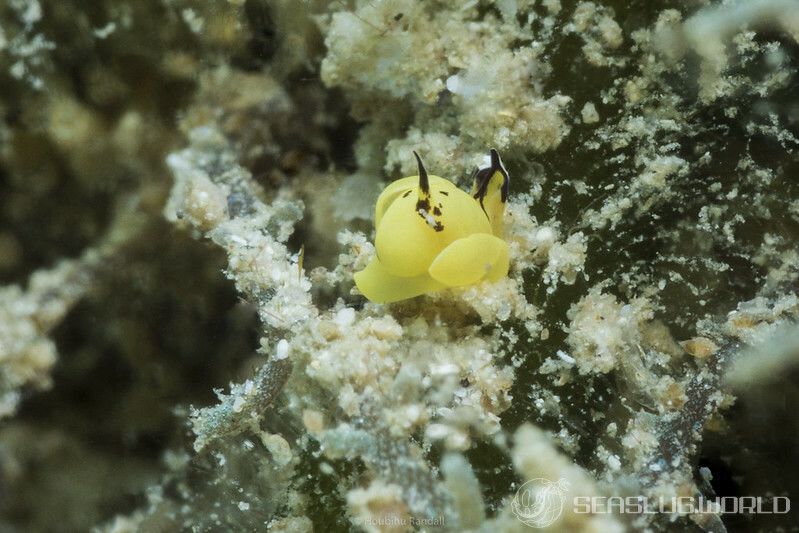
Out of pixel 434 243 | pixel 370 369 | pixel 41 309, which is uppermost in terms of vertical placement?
pixel 41 309

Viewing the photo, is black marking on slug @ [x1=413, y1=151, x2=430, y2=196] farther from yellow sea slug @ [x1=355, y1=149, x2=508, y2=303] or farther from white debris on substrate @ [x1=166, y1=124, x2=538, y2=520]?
white debris on substrate @ [x1=166, y1=124, x2=538, y2=520]

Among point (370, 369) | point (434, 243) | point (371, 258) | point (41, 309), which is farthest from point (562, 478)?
point (41, 309)

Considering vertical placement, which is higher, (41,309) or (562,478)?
(41,309)

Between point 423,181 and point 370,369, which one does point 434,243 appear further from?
point 370,369

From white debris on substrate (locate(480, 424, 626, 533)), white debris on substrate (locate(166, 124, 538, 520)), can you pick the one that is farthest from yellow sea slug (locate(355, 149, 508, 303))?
white debris on substrate (locate(480, 424, 626, 533))

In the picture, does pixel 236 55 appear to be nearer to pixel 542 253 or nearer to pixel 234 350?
pixel 234 350
